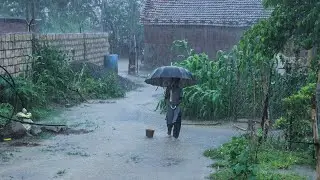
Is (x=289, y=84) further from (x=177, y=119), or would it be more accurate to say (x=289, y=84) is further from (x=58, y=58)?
(x=58, y=58)

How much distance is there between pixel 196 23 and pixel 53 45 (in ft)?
36.9

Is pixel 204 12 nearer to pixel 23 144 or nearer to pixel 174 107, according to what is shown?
pixel 174 107

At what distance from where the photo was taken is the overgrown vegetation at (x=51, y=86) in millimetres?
12374

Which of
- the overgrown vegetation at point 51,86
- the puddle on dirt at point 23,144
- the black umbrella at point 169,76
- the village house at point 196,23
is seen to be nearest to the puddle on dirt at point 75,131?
the puddle on dirt at point 23,144

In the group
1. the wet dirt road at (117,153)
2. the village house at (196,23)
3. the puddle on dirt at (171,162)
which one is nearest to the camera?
the wet dirt road at (117,153)

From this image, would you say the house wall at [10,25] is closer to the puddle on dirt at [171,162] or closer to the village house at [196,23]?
the village house at [196,23]

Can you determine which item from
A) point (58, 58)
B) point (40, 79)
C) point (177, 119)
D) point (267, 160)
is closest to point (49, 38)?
point (58, 58)

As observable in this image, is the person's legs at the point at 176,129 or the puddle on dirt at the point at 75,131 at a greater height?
the person's legs at the point at 176,129

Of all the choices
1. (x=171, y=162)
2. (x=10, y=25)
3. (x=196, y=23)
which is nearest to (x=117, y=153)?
(x=171, y=162)

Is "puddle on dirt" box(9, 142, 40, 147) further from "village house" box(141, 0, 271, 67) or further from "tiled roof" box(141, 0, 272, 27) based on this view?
"tiled roof" box(141, 0, 272, 27)

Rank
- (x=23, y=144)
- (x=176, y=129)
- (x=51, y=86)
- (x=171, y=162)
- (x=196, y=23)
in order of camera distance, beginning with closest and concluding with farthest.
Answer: (x=171, y=162), (x=23, y=144), (x=176, y=129), (x=51, y=86), (x=196, y=23)

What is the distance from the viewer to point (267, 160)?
814cm

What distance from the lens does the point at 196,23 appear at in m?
26.5

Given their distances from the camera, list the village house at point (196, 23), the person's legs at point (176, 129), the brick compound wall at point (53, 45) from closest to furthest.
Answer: the person's legs at point (176, 129) < the brick compound wall at point (53, 45) < the village house at point (196, 23)
